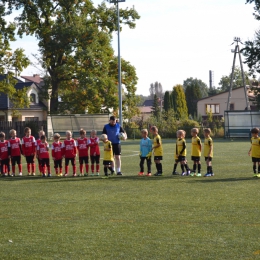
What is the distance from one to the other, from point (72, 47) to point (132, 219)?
42.9 meters

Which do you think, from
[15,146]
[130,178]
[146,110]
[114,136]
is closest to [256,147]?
[130,178]

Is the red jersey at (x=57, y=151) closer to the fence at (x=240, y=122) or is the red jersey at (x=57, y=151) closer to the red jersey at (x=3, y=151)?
the red jersey at (x=3, y=151)

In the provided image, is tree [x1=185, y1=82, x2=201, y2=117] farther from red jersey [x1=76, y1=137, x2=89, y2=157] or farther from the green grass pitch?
the green grass pitch

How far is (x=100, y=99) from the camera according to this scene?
5222 centimetres

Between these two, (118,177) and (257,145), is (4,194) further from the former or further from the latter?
(257,145)

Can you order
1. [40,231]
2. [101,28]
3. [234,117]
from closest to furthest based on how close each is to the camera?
[40,231]
[234,117]
[101,28]

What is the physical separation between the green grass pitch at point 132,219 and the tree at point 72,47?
117ft

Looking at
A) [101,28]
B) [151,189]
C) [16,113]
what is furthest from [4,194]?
[101,28]

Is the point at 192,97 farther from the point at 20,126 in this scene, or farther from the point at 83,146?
the point at 83,146

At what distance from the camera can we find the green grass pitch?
7.79m

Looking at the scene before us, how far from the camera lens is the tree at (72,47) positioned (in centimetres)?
5078

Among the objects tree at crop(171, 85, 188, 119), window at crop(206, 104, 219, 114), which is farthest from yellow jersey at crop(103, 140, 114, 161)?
tree at crop(171, 85, 188, 119)

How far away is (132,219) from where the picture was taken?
32.9ft

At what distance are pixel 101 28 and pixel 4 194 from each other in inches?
1685
